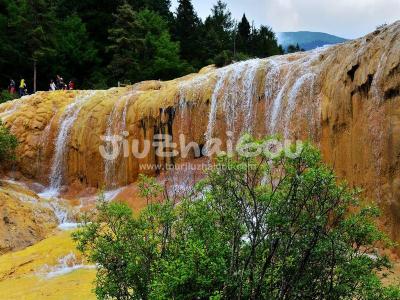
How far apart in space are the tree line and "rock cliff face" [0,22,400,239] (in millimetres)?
9393

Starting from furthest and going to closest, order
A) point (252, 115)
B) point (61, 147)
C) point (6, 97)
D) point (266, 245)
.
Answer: point (6, 97), point (61, 147), point (252, 115), point (266, 245)

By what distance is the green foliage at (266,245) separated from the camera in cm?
642

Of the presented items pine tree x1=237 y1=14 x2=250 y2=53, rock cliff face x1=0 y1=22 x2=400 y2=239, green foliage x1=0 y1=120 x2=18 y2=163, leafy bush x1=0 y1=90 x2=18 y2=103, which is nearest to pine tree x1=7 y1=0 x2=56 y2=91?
leafy bush x1=0 y1=90 x2=18 y2=103

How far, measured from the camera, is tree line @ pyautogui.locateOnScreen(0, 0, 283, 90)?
127 ft

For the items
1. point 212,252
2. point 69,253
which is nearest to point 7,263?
point 69,253

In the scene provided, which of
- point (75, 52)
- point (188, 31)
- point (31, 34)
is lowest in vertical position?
point (75, 52)

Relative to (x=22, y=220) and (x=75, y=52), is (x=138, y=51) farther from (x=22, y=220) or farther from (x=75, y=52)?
(x=22, y=220)

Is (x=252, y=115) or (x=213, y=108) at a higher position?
(x=213, y=108)

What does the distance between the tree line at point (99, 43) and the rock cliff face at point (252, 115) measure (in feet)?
30.8

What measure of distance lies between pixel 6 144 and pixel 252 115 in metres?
10.3

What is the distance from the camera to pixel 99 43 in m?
46.0

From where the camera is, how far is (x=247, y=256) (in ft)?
22.0

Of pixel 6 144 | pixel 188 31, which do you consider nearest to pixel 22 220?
pixel 6 144

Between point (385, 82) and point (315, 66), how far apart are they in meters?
4.22
